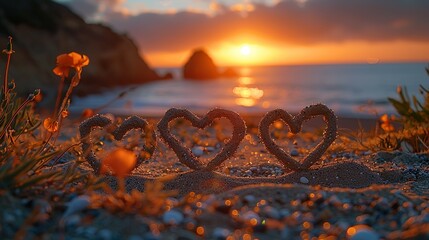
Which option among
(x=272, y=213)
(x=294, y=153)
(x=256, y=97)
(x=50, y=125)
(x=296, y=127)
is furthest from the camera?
(x=256, y=97)

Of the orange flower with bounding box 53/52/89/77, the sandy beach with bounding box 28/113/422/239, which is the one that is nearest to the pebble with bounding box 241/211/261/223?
the sandy beach with bounding box 28/113/422/239

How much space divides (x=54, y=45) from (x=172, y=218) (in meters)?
28.6

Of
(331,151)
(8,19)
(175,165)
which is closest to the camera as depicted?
(175,165)

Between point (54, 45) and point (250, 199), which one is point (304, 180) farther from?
point (54, 45)

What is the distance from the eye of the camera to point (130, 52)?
44.1 m

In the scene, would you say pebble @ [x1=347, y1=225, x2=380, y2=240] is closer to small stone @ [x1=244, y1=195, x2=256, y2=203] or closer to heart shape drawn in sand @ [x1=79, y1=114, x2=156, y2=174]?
small stone @ [x1=244, y1=195, x2=256, y2=203]

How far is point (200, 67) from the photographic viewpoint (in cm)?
6800

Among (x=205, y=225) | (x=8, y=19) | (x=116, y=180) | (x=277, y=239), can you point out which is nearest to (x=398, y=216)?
(x=277, y=239)

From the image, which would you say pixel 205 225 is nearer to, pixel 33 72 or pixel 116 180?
pixel 116 180

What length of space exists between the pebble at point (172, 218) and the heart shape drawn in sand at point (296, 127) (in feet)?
5.33

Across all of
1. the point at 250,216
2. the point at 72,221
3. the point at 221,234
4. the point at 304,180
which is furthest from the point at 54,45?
the point at 221,234

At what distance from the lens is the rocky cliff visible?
76.0ft

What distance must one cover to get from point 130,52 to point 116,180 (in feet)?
136

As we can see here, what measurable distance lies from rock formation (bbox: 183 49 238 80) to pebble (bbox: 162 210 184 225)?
63674 millimetres
